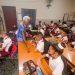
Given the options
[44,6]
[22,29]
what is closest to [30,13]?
[44,6]

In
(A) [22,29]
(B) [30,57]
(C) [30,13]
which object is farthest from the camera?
(C) [30,13]

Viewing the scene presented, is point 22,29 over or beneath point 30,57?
over

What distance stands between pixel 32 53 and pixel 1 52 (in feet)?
3.12

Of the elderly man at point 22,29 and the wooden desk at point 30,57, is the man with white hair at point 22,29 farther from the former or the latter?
the wooden desk at point 30,57

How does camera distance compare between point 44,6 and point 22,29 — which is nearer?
point 22,29

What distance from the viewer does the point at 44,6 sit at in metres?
7.63

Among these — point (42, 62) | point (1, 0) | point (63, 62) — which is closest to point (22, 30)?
point (42, 62)

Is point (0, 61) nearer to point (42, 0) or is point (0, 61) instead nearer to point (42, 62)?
point (42, 62)

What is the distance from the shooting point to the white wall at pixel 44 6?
24.1 ft

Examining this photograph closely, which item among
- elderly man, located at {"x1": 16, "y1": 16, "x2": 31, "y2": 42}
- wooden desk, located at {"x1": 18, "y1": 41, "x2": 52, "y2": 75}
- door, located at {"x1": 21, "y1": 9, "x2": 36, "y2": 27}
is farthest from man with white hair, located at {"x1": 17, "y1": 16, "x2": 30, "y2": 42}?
door, located at {"x1": 21, "y1": 9, "x2": 36, "y2": 27}

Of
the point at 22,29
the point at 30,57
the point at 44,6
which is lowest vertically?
the point at 30,57

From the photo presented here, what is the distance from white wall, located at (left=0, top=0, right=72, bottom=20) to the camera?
7.35 meters

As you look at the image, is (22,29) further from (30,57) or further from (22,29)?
(30,57)

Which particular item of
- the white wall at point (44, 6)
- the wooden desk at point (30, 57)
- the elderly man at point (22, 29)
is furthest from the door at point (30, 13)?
the wooden desk at point (30, 57)
